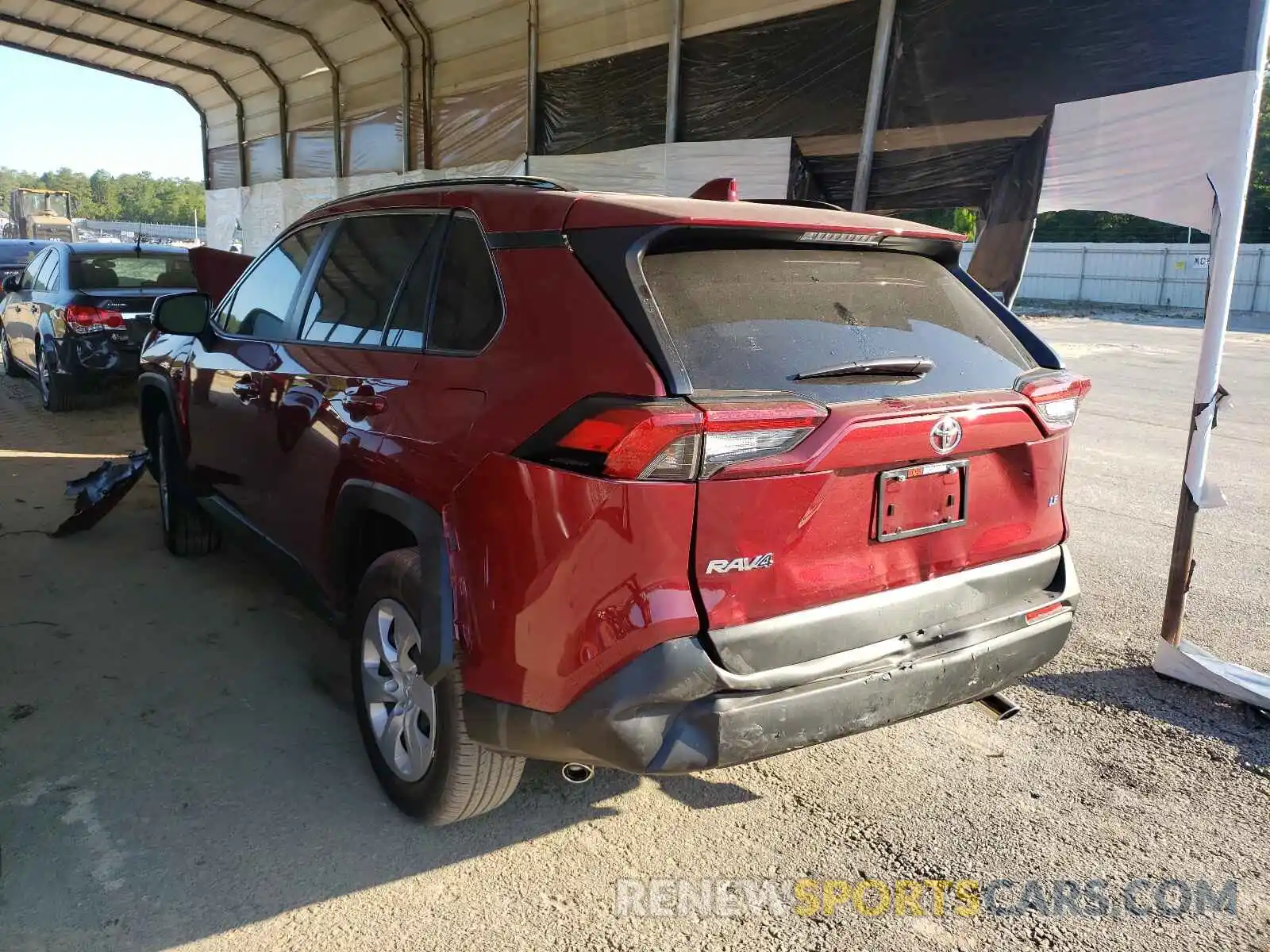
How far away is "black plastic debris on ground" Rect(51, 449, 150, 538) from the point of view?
17.6ft

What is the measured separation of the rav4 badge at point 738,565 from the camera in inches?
84.0

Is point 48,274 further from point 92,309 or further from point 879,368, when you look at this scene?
point 879,368

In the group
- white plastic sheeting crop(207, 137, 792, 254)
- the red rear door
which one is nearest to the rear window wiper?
the red rear door

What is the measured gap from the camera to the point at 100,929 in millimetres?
2326

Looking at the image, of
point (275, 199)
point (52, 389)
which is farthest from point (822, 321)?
point (275, 199)

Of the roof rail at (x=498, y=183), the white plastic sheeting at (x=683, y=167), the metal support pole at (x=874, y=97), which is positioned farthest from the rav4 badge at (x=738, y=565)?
the white plastic sheeting at (x=683, y=167)

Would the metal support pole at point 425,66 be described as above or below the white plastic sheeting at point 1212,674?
above

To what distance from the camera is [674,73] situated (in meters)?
8.32

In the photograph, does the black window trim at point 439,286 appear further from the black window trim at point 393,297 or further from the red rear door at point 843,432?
the red rear door at point 843,432

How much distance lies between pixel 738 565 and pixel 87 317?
830 centimetres

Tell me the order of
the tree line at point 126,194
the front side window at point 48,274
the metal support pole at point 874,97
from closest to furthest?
the metal support pole at point 874,97 < the front side window at point 48,274 < the tree line at point 126,194

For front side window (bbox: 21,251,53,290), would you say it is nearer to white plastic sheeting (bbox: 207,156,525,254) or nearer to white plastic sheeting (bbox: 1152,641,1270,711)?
white plastic sheeting (bbox: 207,156,525,254)

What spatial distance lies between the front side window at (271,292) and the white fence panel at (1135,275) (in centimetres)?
3427

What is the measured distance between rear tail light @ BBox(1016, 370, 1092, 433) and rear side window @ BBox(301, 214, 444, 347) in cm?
185
